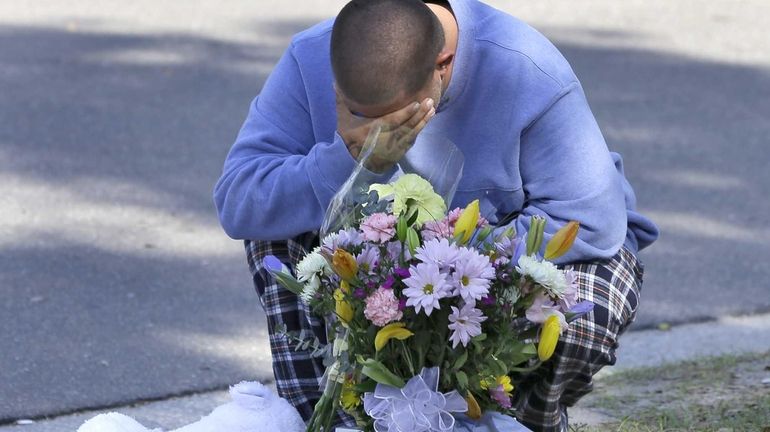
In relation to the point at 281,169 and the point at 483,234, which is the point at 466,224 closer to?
the point at 483,234

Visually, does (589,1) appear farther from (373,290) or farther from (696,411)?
(373,290)

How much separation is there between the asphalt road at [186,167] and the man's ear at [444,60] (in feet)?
4.27

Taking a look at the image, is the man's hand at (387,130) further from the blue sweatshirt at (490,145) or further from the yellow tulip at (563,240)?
the yellow tulip at (563,240)

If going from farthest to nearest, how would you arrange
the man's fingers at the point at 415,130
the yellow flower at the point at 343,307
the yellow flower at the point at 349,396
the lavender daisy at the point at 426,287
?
1. the man's fingers at the point at 415,130
2. the yellow flower at the point at 349,396
3. the yellow flower at the point at 343,307
4. the lavender daisy at the point at 426,287

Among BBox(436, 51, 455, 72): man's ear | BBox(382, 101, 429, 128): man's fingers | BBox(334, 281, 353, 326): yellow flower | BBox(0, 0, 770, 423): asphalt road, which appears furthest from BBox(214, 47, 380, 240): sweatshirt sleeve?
BBox(0, 0, 770, 423): asphalt road

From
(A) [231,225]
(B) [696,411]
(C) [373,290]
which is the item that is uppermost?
(C) [373,290]

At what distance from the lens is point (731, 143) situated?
19.1 feet

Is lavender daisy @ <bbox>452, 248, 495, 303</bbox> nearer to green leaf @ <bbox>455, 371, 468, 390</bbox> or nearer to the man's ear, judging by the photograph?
green leaf @ <bbox>455, 371, 468, 390</bbox>

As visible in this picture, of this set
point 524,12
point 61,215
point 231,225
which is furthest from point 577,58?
point 231,225

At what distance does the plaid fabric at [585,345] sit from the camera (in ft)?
8.25

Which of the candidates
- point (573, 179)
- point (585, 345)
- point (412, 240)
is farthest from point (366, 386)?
point (573, 179)

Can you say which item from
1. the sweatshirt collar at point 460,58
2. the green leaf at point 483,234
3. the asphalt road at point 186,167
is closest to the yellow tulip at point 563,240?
the green leaf at point 483,234

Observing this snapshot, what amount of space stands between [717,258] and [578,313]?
8.05 feet

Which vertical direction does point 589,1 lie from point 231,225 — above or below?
below
